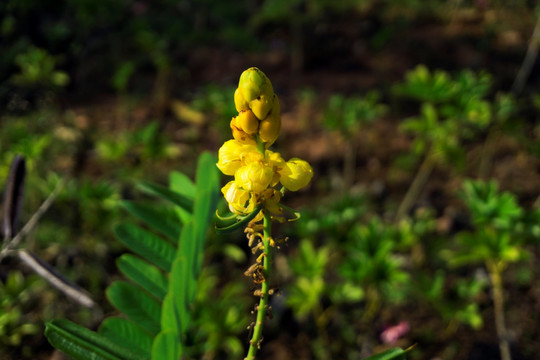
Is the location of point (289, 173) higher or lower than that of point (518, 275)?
lower

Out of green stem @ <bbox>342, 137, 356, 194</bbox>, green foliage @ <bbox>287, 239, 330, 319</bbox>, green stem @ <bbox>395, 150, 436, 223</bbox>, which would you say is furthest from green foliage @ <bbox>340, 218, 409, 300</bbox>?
green stem @ <bbox>342, 137, 356, 194</bbox>

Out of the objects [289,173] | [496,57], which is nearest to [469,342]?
[289,173]

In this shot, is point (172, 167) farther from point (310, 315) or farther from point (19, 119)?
point (310, 315)

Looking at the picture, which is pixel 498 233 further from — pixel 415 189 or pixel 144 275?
pixel 144 275

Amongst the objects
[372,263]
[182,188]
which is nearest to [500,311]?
[372,263]

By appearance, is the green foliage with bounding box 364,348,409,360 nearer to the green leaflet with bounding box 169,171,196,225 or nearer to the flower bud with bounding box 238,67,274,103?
the flower bud with bounding box 238,67,274,103

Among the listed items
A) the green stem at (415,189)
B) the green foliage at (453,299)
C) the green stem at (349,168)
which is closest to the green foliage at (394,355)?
the green foliage at (453,299)
